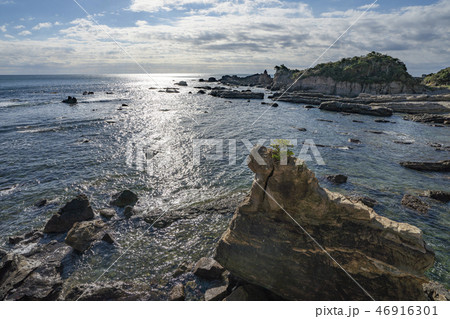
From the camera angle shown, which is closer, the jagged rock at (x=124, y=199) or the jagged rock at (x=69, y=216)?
the jagged rock at (x=69, y=216)

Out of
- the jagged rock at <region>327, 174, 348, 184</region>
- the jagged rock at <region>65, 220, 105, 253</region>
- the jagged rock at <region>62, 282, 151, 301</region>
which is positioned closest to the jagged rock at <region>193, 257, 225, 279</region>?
the jagged rock at <region>62, 282, 151, 301</region>

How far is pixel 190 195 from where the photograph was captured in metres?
20.6

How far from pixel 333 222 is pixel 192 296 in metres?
7.39

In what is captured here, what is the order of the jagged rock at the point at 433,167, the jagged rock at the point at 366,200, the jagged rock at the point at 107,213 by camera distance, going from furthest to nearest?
the jagged rock at the point at 433,167, the jagged rock at the point at 366,200, the jagged rock at the point at 107,213

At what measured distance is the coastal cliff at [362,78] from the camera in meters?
93.3

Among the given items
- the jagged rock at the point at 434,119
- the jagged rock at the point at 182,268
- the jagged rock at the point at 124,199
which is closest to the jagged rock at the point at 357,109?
the jagged rock at the point at 434,119

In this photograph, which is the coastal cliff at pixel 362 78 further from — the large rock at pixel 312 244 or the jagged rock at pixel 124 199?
the large rock at pixel 312 244

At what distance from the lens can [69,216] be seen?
16094mm

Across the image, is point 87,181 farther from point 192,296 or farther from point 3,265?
point 192,296

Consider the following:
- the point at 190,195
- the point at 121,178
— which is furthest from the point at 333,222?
the point at 121,178

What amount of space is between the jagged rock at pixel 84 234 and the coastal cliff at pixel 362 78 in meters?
82.1

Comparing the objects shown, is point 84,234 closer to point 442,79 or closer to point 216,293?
point 216,293

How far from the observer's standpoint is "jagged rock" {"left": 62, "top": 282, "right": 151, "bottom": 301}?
35.1ft

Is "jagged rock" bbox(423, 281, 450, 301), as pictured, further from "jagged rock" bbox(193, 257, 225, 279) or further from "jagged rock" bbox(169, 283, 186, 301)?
"jagged rock" bbox(169, 283, 186, 301)
